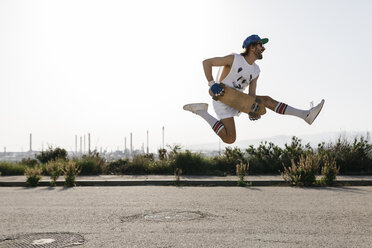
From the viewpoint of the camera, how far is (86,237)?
571 cm

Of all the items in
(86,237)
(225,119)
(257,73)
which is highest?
(257,73)

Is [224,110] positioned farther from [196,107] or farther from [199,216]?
[199,216]

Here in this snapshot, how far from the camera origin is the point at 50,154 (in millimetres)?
20672

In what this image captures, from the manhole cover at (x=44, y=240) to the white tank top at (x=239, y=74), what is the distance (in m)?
2.83

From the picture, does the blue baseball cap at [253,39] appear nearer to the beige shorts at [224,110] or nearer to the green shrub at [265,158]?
the beige shorts at [224,110]

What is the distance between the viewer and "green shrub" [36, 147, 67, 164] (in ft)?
67.4

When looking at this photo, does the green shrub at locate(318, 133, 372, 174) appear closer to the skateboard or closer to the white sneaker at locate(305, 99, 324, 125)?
the white sneaker at locate(305, 99, 324, 125)

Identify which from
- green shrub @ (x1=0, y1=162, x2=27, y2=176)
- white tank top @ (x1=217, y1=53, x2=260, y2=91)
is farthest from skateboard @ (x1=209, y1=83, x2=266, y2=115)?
green shrub @ (x1=0, y1=162, x2=27, y2=176)

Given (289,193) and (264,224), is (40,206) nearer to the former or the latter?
(264,224)

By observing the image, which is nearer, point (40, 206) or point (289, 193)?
point (40, 206)

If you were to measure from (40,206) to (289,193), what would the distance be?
565cm

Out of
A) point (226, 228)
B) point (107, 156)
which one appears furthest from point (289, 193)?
point (107, 156)

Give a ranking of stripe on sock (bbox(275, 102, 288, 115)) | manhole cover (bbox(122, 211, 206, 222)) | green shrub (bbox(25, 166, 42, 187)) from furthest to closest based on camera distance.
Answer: green shrub (bbox(25, 166, 42, 187)), manhole cover (bbox(122, 211, 206, 222)), stripe on sock (bbox(275, 102, 288, 115))

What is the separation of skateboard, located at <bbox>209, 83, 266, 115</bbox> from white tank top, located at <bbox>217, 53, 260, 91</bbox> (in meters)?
0.19
